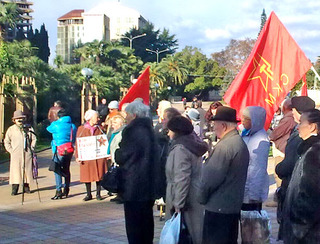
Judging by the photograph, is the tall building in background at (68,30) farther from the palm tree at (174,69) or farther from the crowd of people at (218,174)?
the crowd of people at (218,174)

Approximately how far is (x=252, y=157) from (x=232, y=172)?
1058mm

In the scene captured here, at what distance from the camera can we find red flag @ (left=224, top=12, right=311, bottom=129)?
8188 mm

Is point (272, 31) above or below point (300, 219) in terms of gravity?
above

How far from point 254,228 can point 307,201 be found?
Answer: 1921 millimetres

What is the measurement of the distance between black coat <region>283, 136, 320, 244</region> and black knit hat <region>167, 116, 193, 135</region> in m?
1.73

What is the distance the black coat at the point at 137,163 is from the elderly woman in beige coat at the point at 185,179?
0.28 metres

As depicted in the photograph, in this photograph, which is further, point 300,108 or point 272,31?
point 272,31

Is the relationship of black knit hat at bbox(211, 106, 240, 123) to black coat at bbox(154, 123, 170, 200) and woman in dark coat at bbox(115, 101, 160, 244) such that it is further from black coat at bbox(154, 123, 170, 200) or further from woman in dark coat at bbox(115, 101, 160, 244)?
black coat at bbox(154, 123, 170, 200)

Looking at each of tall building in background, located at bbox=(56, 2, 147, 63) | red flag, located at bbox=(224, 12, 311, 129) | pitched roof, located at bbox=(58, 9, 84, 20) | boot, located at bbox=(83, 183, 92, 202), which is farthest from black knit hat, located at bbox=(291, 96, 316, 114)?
pitched roof, located at bbox=(58, 9, 84, 20)

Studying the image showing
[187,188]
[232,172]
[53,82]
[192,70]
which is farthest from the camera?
[192,70]

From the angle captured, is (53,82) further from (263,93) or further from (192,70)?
(192,70)

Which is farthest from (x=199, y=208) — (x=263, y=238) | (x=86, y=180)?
(x=86, y=180)

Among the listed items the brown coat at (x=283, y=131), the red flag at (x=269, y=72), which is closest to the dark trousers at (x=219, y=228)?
the red flag at (x=269, y=72)

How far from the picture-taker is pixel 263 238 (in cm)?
611
